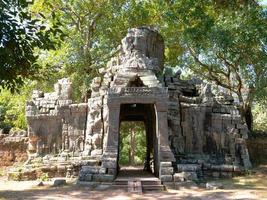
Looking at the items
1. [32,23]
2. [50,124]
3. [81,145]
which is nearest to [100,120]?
[81,145]

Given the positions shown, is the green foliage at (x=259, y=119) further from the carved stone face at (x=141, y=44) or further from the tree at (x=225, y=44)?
the carved stone face at (x=141, y=44)

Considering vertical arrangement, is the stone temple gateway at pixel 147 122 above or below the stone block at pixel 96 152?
above

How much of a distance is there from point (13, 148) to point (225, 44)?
436 inches

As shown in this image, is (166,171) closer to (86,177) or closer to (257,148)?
(86,177)

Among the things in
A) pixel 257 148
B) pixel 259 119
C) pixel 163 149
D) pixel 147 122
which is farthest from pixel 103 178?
pixel 259 119

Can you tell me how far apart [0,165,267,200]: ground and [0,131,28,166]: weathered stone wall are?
199 inches

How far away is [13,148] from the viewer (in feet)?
61.2

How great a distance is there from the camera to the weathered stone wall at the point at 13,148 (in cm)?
1852

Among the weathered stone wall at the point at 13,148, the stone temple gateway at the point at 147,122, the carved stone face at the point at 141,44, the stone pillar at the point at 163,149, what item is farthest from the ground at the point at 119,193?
the carved stone face at the point at 141,44

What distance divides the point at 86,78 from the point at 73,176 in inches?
306

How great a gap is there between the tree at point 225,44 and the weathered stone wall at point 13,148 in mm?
9022

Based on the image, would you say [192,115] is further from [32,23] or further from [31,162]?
[32,23]

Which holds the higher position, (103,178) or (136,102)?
(136,102)

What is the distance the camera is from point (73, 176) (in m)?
15.3
